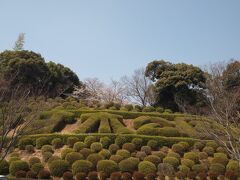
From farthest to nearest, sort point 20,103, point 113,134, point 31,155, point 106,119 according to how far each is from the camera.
Answer: point 106,119 < point 113,134 < point 31,155 < point 20,103

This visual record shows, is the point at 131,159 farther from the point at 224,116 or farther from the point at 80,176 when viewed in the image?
the point at 224,116

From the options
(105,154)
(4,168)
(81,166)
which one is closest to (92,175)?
(81,166)

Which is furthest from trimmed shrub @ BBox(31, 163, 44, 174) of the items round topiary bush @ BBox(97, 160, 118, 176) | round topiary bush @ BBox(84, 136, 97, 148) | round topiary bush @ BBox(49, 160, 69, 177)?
round topiary bush @ BBox(84, 136, 97, 148)

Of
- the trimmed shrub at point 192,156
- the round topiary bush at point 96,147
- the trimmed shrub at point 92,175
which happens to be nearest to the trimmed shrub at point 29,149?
the round topiary bush at point 96,147

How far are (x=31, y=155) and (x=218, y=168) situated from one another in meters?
11.0

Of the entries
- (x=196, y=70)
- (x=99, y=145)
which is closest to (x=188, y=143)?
(x=99, y=145)

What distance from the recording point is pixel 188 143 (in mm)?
24844

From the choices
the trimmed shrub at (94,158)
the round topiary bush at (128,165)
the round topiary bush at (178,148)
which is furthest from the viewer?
the round topiary bush at (178,148)

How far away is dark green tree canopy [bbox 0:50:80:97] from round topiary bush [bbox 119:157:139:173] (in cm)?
1736

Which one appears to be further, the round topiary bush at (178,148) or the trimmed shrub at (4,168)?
the round topiary bush at (178,148)

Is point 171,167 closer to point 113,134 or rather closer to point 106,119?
point 113,134

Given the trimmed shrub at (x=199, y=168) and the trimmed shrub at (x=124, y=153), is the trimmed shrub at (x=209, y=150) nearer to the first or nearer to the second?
the trimmed shrub at (x=199, y=168)

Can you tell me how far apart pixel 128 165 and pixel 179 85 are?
18.9 metres

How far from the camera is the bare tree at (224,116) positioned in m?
17.7
